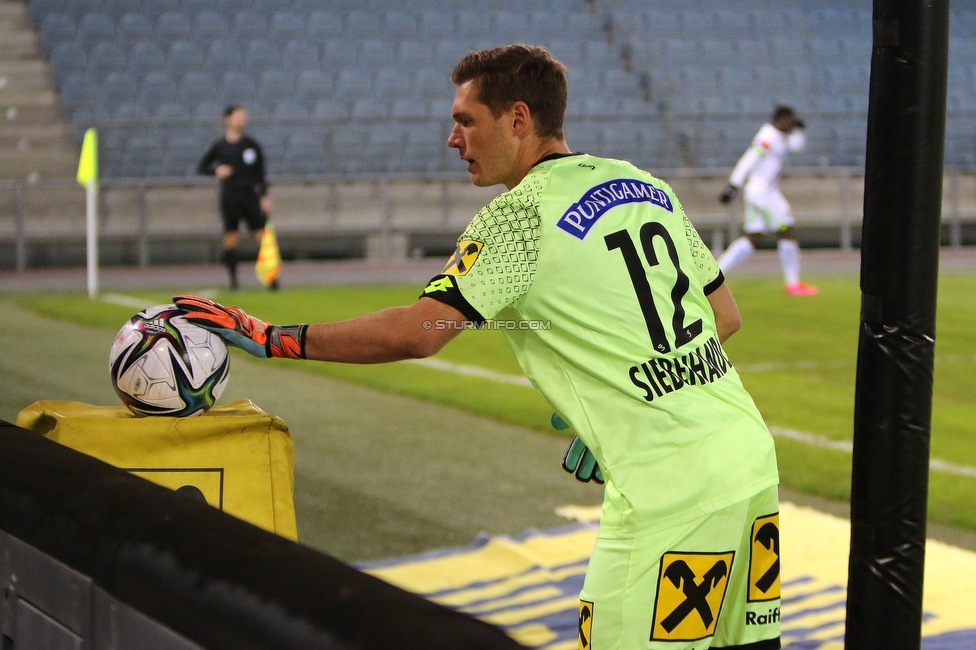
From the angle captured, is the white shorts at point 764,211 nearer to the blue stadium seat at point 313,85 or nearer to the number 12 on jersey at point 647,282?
the blue stadium seat at point 313,85

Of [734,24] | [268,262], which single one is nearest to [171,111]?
[268,262]

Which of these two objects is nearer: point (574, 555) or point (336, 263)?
point (574, 555)

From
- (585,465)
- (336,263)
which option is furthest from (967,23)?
(585,465)

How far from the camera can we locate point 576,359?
8.82ft

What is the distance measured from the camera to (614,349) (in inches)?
105

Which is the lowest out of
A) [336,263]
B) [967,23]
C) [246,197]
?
[336,263]

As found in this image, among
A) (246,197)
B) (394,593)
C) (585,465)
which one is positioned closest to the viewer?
(394,593)

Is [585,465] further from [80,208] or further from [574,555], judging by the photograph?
[80,208]

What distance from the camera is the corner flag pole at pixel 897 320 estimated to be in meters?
2.77

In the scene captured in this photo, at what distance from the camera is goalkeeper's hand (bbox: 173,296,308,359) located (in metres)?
2.82

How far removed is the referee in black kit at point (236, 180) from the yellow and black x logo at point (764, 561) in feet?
46.7

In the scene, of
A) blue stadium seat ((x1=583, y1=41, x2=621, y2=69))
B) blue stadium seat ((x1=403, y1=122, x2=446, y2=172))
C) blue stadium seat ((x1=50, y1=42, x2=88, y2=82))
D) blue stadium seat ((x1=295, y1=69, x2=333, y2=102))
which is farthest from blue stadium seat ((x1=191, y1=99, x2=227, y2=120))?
blue stadium seat ((x1=583, y1=41, x2=621, y2=69))

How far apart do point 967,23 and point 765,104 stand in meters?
7.17

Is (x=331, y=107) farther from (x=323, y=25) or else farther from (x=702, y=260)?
(x=702, y=260)
